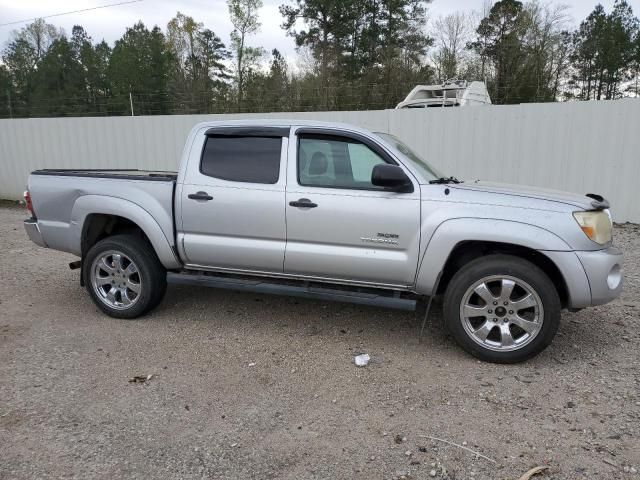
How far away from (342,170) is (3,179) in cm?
1406

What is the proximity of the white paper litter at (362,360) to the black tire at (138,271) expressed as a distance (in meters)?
2.09

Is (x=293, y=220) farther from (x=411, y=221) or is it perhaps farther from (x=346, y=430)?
(x=346, y=430)

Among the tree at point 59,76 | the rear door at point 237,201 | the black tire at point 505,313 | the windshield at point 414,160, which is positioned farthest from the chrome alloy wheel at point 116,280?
the tree at point 59,76

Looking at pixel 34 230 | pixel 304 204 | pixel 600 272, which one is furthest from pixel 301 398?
pixel 34 230

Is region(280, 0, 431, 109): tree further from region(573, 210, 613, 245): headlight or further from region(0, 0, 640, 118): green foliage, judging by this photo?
region(573, 210, 613, 245): headlight

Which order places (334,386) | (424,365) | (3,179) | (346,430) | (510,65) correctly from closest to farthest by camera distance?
(346,430)
(334,386)
(424,365)
(3,179)
(510,65)

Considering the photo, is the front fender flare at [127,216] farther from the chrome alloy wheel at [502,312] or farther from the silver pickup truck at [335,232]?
the chrome alloy wheel at [502,312]

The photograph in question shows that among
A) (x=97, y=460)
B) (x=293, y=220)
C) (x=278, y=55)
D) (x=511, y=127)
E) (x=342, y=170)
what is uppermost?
(x=278, y=55)

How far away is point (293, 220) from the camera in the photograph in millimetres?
4090

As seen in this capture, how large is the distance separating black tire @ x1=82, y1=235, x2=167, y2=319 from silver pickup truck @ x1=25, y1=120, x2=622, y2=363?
0.01 m

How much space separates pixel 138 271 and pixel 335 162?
7.06ft

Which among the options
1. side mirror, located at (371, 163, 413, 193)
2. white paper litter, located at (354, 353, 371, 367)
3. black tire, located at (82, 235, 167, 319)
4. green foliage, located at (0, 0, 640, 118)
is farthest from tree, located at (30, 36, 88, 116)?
white paper litter, located at (354, 353, 371, 367)

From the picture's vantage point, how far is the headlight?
3.54 metres

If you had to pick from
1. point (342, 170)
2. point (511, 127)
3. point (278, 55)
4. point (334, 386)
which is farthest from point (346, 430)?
point (278, 55)
